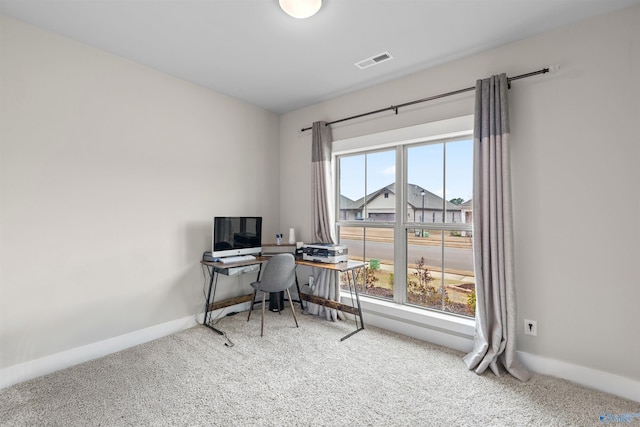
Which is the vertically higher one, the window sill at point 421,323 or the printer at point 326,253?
the printer at point 326,253

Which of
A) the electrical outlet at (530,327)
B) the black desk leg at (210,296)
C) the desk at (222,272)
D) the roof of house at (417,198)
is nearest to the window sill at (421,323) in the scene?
the electrical outlet at (530,327)

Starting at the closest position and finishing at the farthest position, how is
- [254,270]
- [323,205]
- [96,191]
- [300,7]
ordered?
[300,7] < [96,191] < [254,270] < [323,205]

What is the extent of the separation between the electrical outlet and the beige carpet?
33 cm

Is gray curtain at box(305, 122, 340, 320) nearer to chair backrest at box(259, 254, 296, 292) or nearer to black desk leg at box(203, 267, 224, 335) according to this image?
chair backrest at box(259, 254, 296, 292)

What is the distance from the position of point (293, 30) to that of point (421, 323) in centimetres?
282

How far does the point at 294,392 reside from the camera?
2.04 metres

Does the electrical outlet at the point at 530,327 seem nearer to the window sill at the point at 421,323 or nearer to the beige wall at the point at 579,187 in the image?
the beige wall at the point at 579,187

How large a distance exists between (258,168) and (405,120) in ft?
6.44

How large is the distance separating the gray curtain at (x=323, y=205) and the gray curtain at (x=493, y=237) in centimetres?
157

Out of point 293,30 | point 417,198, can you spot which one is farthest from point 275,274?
point 293,30

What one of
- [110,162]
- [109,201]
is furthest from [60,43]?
[109,201]

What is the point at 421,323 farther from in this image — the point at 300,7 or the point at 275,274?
the point at 300,7

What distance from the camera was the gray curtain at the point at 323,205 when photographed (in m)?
3.48

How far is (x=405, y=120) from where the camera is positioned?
118 inches
